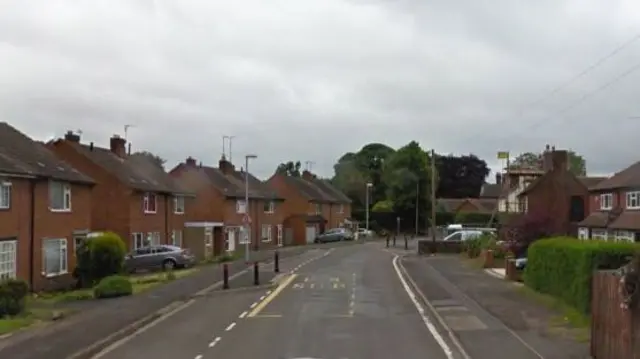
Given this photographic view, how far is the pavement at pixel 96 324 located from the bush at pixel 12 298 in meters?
1.81

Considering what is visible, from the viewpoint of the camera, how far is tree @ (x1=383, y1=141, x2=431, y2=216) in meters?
121

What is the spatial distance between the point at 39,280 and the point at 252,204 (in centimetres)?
4435

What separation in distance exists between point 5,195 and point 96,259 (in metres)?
7.56

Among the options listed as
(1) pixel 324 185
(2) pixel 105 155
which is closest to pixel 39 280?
(2) pixel 105 155

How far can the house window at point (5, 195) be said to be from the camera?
3407 centimetres

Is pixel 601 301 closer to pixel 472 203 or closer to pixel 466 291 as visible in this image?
pixel 466 291

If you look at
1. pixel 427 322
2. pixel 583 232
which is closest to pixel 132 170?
pixel 583 232

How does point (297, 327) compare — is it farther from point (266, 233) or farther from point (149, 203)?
point (266, 233)

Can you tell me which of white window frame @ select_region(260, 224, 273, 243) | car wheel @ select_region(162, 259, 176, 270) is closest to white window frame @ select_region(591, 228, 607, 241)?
car wheel @ select_region(162, 259, 176, 270)

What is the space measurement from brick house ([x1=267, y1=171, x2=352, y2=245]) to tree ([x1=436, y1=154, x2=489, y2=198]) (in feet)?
109

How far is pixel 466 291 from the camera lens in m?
34.6

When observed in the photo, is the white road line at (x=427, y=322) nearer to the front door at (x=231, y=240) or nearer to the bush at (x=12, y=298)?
the bush at (x=12, y=298)

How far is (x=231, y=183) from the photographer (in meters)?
82.0

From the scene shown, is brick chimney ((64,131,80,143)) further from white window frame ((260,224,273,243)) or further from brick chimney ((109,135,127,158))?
white window frame ((260,224,273,243))
